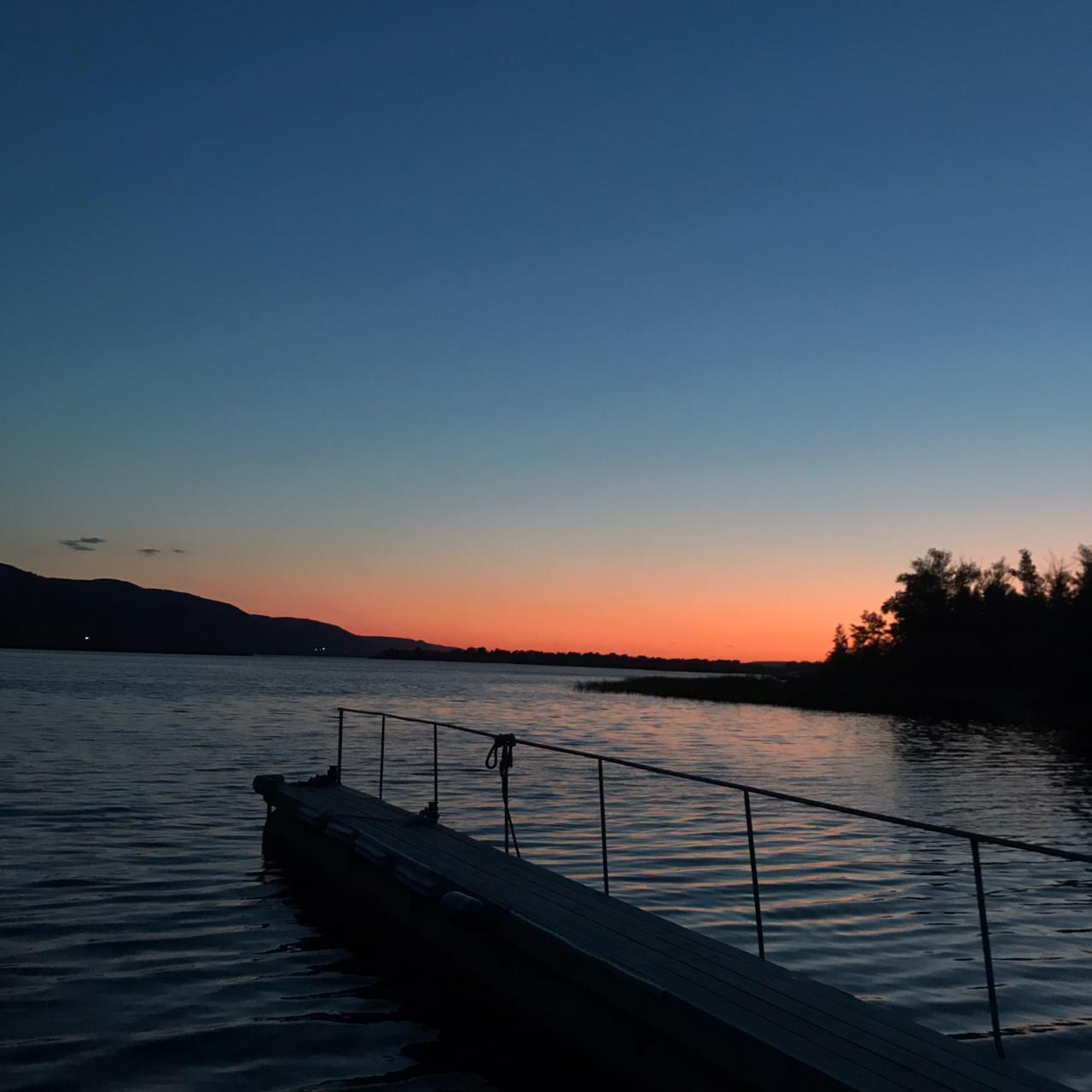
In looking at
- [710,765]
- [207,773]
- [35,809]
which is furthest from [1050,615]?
[35,809]

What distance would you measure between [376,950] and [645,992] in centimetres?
533

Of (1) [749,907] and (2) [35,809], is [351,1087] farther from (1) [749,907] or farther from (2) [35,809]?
(2) [35,809]

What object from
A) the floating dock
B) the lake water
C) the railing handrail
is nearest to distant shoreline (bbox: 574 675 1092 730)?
the lake water

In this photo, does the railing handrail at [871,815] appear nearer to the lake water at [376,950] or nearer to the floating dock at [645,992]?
the floating dock at [645,992]

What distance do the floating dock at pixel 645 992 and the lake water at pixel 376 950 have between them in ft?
2.44

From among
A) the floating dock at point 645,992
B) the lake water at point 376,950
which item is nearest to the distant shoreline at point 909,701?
the lake water at point 376,950

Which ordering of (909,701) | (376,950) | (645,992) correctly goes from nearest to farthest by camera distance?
(645,992) → (376,950) → (909,701)

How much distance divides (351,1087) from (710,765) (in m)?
26.0

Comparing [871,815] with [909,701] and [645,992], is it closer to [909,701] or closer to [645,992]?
[645,992]

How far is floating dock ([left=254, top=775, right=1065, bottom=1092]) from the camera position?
5320 mm

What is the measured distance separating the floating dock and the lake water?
0.74 meters

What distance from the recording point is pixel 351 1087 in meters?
6.97

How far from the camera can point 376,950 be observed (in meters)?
10.5

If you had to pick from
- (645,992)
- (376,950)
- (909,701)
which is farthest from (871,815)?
(909,701)
